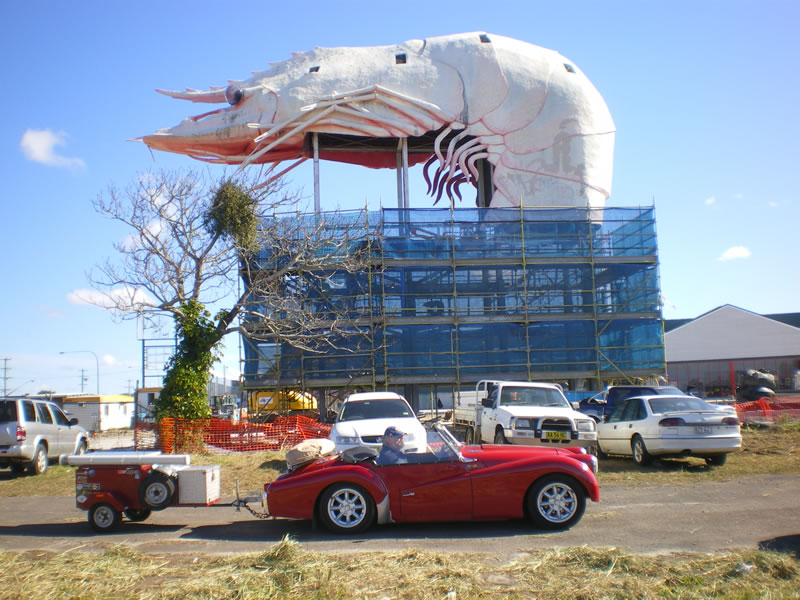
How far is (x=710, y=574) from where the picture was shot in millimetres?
5637

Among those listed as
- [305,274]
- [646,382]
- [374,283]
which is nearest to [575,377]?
[646,382]

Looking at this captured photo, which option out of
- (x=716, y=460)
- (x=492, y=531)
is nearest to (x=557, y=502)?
(x=492, y=531)

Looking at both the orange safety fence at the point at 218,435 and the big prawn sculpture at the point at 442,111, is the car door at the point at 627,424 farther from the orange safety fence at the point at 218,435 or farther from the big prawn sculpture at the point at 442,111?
the big prawn sculpture at the point at 442,111

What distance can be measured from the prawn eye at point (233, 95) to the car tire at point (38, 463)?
14.0 metres

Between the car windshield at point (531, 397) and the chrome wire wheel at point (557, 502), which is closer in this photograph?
the chrome wire wheel at point (557, 502)

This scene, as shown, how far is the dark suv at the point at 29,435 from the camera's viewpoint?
14414 millimetres

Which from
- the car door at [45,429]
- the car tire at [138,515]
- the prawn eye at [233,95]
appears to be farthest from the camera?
the prawn eye at [233,95]

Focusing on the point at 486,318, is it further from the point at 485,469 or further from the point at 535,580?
the point at 535,580

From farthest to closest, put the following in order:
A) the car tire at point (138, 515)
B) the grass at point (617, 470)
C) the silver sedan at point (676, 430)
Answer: the silver sedan at point (676, 430), the grass at point (617, 470), the car tire at point (138, 515)

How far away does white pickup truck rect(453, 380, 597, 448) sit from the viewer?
515 inches

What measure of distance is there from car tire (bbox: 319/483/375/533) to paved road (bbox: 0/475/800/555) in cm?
16

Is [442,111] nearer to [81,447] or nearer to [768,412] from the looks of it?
[768,412]

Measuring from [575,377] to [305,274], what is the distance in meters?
9.57

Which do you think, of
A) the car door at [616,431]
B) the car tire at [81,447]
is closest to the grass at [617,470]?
the car door at [616,431]
